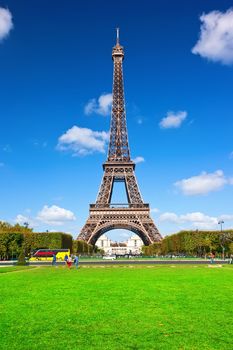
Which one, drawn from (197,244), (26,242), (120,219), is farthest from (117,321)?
(120,219)

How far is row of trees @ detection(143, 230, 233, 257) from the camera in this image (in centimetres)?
8156

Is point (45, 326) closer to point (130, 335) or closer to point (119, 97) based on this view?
point (130, 335)

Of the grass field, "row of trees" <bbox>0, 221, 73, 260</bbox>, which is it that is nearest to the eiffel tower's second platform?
"row of trees" <bbox>0, 221, 73, 260</bbox>

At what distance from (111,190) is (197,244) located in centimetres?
2755

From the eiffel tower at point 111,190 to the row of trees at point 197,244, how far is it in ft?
10.0

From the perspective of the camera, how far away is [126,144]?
346ft

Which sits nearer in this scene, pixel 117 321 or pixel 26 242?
pixel 117 321

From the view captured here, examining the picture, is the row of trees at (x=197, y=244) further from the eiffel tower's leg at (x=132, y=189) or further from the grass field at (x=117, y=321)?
the grass field at (x=117, y=321)

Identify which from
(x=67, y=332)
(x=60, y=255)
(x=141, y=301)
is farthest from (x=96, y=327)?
(x=60, y=255)

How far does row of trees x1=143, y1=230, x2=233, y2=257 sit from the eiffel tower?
10.0 feet

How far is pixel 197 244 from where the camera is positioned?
3314 inches

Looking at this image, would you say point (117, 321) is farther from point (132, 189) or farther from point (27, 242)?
point (132, 189)

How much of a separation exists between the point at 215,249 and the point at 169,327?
256 feet

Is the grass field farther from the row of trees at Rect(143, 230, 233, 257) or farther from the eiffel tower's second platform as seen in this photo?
the eiffel tower's second platform
